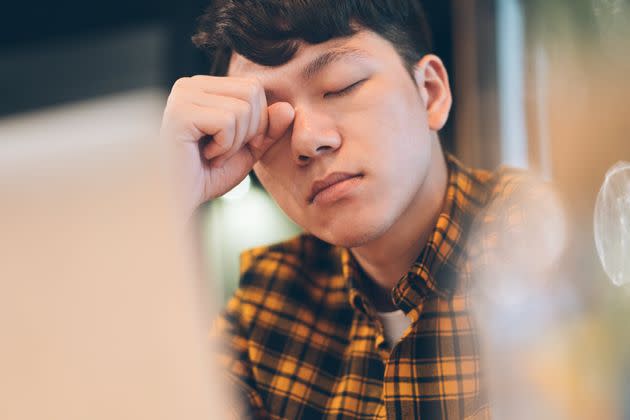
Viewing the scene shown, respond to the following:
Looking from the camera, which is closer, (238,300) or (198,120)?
(198,120)

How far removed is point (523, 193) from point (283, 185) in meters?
0.31

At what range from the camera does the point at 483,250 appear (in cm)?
74

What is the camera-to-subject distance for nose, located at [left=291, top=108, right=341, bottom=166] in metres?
0.69

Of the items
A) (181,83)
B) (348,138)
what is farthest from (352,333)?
(181,83)

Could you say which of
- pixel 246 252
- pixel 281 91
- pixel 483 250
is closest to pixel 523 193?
pixel 483 250

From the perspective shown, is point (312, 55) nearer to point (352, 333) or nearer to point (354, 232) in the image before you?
point (354, 232)

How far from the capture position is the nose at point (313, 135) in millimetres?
689

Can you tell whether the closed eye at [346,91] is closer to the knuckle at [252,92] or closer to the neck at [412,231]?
the knuckle at [252,92]

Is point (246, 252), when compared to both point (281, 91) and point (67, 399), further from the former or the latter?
point (67, 399)

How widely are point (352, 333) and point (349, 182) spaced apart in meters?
0.25

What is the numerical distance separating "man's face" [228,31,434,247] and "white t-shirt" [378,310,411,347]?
16 centimetres

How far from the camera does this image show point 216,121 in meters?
0.74

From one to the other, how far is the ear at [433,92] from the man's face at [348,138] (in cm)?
3

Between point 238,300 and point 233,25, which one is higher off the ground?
point 233,25
